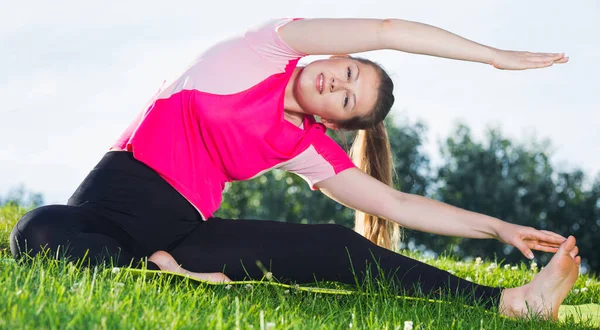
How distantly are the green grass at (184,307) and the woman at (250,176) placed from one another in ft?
0.60

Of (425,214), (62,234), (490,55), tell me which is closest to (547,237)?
(425,214)

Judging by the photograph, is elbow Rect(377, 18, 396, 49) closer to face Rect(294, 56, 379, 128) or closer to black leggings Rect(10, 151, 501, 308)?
face Rect(294, 56, 379, 128)

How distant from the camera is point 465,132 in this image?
59.1 feet

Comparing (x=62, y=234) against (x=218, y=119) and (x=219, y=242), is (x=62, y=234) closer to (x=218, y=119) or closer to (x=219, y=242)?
(x=219, y=242)

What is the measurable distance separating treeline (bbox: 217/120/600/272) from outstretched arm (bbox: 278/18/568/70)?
43.2ft

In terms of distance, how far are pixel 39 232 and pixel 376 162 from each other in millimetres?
2089

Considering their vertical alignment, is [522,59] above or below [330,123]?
above

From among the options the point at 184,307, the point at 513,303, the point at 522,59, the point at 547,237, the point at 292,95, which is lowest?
the point at 513,303

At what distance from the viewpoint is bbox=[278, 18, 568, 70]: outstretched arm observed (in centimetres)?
345

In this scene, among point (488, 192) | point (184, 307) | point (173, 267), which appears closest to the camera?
point (184, 307)

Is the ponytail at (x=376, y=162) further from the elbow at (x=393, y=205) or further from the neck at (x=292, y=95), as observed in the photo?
the neck at (x=292, y=95)

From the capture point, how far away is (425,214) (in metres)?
3.96

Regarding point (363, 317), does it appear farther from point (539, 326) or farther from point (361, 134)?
point (361, 134)

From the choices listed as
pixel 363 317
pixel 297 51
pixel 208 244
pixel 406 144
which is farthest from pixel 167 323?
pixel 406 144
